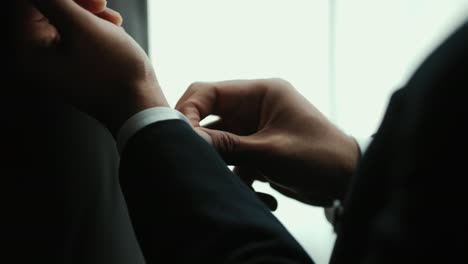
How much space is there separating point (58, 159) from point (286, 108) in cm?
28

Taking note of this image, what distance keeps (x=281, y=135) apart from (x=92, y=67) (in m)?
0.25

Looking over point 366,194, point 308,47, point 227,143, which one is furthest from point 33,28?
point 308,47

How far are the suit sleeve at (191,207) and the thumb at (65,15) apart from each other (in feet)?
0.38

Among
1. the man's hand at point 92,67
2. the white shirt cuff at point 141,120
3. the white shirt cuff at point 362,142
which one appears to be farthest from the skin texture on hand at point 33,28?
the white shirt cuff at point 362,142

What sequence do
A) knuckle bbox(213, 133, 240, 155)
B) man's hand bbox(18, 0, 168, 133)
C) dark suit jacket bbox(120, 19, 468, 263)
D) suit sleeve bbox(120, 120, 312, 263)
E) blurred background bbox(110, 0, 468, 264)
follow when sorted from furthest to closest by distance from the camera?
blurred background bbox(110, 0, 468, 264) < knuckle bbox(213, 133, 240, 155) < man's hand bbox(18, 0, 168, 133) < suit sleeve bbox(120, 120, 312, 263) < dark suit jacket bbox(120, 19, 468, 263)

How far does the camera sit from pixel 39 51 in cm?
45

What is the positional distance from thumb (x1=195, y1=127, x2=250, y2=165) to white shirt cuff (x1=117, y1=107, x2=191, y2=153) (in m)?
0.09

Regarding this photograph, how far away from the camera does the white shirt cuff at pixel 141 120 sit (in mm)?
426

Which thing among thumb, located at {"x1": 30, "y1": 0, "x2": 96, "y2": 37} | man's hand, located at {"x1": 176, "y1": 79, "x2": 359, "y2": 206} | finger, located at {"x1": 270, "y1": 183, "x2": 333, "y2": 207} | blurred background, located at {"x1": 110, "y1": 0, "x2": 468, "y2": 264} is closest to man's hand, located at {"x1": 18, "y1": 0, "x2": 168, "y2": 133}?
thumb, located at {"x1": 30, "y1": 0, "x2": 96, "y2": 37}

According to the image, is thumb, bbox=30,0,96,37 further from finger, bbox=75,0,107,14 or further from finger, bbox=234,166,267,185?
finger, bbox=234,166,267,185

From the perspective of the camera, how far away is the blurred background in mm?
874

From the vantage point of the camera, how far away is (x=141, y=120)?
432 mm

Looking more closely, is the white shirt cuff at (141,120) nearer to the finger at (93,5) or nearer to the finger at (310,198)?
the finger at (93,5)

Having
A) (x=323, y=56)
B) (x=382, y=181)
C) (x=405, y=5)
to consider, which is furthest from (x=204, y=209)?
(x=405, y=5)
